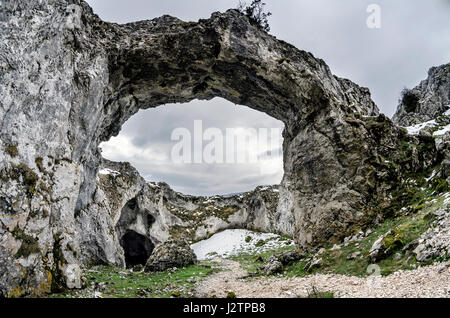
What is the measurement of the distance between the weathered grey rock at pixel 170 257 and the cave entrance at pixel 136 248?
55.8 feet

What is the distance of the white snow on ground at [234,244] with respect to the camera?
3153 cm

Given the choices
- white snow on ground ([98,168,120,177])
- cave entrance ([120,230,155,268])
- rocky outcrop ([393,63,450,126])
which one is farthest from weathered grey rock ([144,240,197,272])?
rocky outcrop ([393,63,450,126])

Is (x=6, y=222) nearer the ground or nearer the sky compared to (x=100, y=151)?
nearer the ground

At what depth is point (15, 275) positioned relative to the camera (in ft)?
25.9

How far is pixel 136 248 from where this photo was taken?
3447cm

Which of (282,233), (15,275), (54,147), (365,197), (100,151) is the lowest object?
(282,233)

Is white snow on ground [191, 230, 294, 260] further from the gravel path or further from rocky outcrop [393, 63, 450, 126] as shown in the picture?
rocky outcrop [393, 63, 450, 126]

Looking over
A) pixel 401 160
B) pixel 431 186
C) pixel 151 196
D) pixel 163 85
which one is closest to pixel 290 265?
pixel 431 186

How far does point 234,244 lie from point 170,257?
20.9m

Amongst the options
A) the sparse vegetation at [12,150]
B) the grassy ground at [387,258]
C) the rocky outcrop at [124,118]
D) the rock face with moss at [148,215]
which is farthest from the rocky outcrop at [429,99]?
the sparse vegetation at [12,150]

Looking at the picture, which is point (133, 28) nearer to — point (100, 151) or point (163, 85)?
point (163, 85)

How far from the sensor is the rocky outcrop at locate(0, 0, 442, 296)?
9.40m
